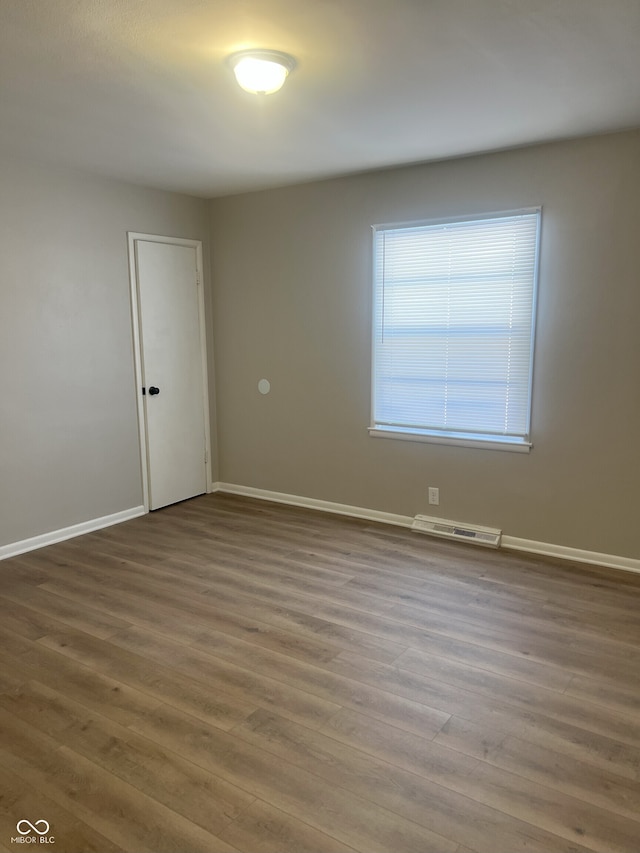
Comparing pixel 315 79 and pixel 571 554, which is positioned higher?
pixel 315 79

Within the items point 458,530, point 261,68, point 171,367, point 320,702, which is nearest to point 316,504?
point 458,530

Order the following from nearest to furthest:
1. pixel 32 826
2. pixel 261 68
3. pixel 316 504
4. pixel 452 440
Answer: pixel 32 826 → pixel 261 68 → pixel 452 440 → pixel 316 504

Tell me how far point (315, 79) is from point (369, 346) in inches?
83.7

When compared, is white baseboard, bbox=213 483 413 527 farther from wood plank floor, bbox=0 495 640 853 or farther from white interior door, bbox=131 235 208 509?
wood plank floor, bbox=0 495 640 853

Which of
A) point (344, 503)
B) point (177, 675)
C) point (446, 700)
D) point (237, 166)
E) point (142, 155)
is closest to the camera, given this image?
point (446, 700)

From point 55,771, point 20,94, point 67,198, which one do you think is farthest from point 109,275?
point 55,771

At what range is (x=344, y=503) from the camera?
4.78m

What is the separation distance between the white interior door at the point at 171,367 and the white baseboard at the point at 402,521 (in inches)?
20.4

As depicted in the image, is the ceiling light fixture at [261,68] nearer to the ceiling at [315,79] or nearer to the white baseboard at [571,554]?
the ceiling at [315,79]

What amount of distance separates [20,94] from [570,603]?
12.2 feet

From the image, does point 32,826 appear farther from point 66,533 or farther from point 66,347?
point 66,347

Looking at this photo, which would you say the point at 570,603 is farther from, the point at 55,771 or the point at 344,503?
the point at 55,771

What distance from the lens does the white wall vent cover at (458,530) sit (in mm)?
4059

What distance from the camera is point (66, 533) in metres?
4.30
